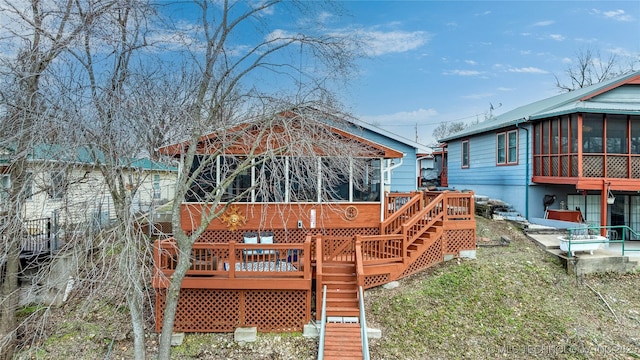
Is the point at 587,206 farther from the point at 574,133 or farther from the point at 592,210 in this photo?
the point at 574,133

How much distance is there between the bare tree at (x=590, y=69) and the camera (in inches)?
1064

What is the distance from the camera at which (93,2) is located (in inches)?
230

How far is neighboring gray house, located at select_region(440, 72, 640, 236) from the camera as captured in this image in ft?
36.4

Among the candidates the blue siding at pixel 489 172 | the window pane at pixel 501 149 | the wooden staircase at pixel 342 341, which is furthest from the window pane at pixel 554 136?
the wooden staircase at pixel 342 341

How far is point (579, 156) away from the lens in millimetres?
11023

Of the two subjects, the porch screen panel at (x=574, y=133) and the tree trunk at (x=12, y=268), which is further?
the porch screen panel at (x=574, y=133)

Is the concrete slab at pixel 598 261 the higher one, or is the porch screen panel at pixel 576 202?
the porch screen panel at pixel 576 202

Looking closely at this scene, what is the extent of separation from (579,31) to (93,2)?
89.5 feet

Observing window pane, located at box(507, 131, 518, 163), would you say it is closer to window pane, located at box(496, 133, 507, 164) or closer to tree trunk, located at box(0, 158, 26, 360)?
window pane, located at box(496, 133, 507, 164)

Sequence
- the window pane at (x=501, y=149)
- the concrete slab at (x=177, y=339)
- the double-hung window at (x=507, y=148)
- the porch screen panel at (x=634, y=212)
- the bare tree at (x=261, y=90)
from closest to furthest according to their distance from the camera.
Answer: the bare tree at (x=261, y=90) → the concrete slab at (x=177, y=339) → the porch screen panel at (x=634, y=212) → the double-hung window at (x=507, y=148) → the window pane at (x=501, y=149)

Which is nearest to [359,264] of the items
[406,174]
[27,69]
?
[27,69]

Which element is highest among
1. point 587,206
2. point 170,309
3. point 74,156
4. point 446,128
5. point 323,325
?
point 446,128

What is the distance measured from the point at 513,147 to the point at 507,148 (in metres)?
0.29

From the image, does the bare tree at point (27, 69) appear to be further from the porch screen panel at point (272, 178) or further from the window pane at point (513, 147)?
the window pane at point (513, 147)
